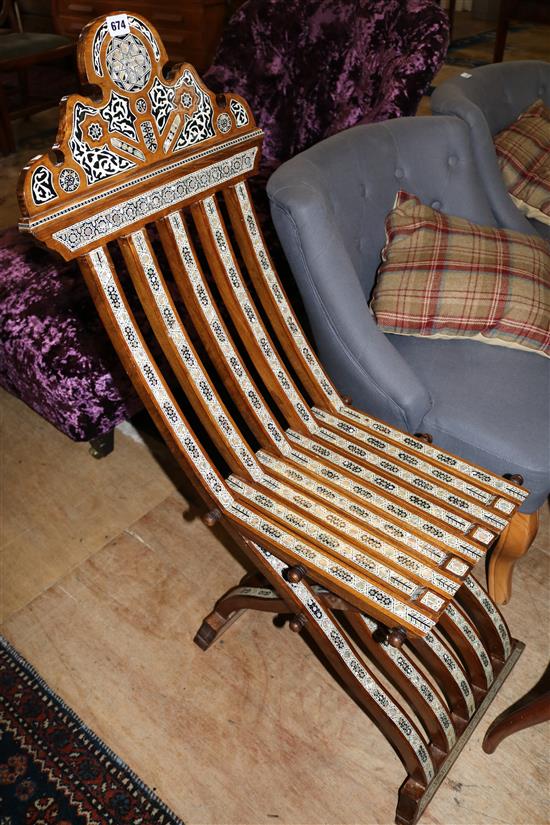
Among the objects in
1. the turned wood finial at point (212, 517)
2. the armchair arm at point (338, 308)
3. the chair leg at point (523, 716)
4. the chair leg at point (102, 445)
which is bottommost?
the chair leg at point (523, 716)

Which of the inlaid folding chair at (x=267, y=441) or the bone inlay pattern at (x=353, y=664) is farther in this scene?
the bone inlay pattern at (x=353, y=664)

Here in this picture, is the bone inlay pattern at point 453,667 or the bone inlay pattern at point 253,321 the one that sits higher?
the bone inlay pattern at point 253,321

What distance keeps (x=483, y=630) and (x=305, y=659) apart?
43cm

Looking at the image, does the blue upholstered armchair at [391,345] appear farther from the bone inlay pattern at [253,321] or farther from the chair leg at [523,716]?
the chair leg at [523,716]

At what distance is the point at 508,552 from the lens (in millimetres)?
1618

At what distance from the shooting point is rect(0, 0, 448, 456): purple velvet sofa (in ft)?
6.06

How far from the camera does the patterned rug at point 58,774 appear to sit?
1.38 metres

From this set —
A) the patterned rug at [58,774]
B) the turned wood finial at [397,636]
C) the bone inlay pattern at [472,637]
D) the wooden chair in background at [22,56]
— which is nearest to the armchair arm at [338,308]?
the bone inlay pattern at [472,637]

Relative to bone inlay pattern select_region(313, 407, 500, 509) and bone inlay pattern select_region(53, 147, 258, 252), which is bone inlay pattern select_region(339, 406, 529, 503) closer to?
bone inlay pattern select_region(313, 407, 500, 509)

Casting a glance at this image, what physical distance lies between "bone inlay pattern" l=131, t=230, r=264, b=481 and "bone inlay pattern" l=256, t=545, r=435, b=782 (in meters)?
0.21

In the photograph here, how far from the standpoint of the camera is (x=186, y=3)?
4.25m

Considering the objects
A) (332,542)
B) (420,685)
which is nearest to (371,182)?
(332,542)

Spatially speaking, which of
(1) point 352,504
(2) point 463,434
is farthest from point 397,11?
(1) point 352,504

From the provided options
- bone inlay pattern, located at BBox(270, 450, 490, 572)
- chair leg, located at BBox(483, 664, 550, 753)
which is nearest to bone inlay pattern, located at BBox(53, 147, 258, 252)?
bone inlay pattern, located at BBox(270, 450, 490, 572)
